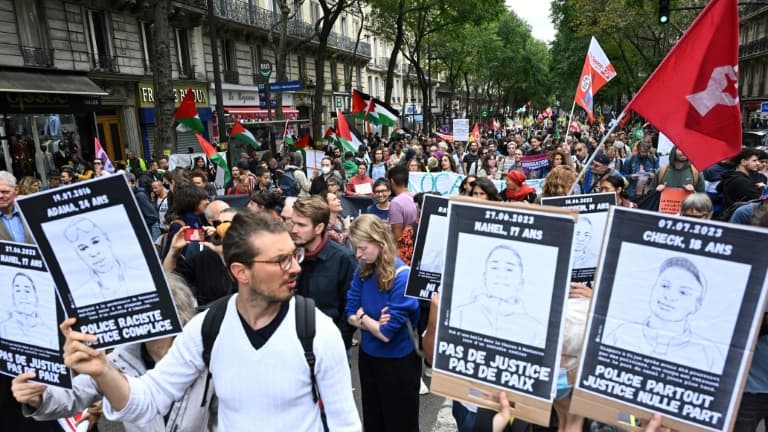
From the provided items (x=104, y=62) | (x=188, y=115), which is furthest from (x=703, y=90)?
(x=104, y=62)

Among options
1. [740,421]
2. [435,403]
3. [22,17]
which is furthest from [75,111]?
[740,421]

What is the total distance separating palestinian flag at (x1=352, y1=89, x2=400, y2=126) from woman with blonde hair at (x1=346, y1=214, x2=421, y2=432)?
10.7m

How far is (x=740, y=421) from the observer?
2.73 m

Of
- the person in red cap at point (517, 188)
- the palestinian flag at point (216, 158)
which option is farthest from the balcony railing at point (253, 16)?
the person in red cap at point (517, 188)

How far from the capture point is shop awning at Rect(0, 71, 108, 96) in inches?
561

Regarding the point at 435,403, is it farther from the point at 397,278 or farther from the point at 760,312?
the point at 760,312

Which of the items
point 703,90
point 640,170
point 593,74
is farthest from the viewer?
point 640,170

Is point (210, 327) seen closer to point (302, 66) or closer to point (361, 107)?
point (361, 107)

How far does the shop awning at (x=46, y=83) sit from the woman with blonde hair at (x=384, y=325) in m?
15.0

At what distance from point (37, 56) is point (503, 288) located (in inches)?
758

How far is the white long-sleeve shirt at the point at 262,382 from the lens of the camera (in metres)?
1.91

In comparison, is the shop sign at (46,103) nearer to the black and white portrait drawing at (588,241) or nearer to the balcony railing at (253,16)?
the balcony railing at (253,16)

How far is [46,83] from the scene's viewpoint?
50.8 feet

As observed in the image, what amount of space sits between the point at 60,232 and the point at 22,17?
60.8 ft
